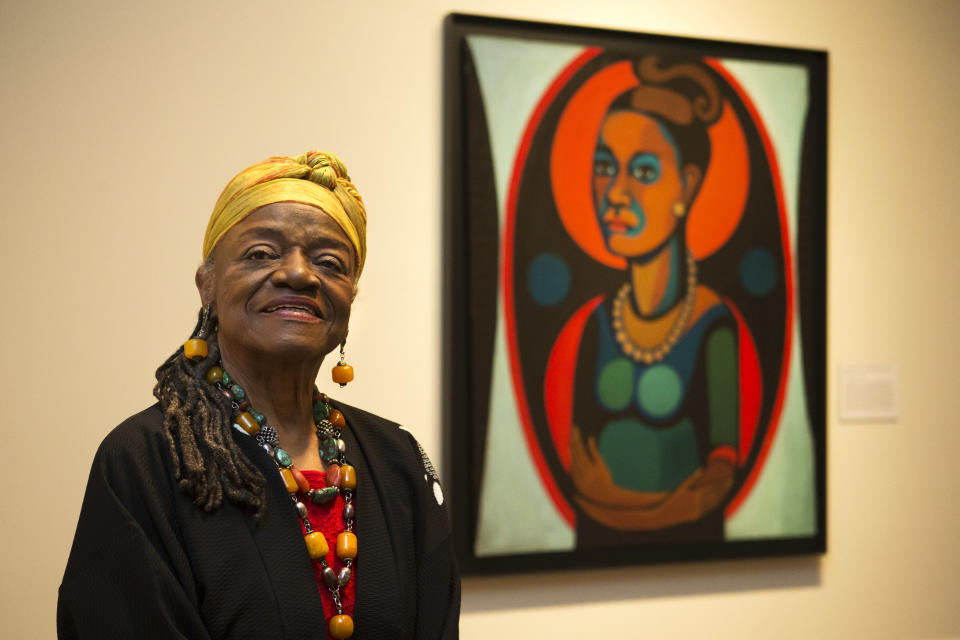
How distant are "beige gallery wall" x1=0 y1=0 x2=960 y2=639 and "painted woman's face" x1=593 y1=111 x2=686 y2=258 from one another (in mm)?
290

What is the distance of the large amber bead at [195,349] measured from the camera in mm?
1604

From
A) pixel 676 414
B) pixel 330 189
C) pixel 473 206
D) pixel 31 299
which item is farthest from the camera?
pixel 676 414

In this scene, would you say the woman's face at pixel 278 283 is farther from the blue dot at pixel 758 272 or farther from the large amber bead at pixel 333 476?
the blue dot at pixel 758 272

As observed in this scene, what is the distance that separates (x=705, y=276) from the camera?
2.68 meters

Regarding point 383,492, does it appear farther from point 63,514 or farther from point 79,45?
point 79,45

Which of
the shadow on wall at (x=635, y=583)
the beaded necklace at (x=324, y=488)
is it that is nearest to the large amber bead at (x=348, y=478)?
the beaded necklace at (x=324, y=488)

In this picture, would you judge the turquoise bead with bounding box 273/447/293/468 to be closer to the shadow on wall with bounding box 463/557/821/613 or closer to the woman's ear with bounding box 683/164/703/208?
the shadow on wall with bounding box 463/557/821/613

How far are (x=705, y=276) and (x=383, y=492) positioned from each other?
1.31m

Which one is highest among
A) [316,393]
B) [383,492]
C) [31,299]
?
[31,299]

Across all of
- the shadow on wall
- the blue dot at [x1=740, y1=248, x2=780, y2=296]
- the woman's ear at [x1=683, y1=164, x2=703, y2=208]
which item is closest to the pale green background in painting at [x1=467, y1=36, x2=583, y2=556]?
the shadow on wall

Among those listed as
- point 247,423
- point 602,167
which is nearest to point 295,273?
point 247,423

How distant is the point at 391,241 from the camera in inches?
97.7

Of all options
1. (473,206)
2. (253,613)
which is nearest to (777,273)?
(473,206)

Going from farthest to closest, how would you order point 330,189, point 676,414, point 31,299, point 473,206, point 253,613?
point 676,414 < point 473,206 < point 31,299 < point 330,189 < point 253,613
